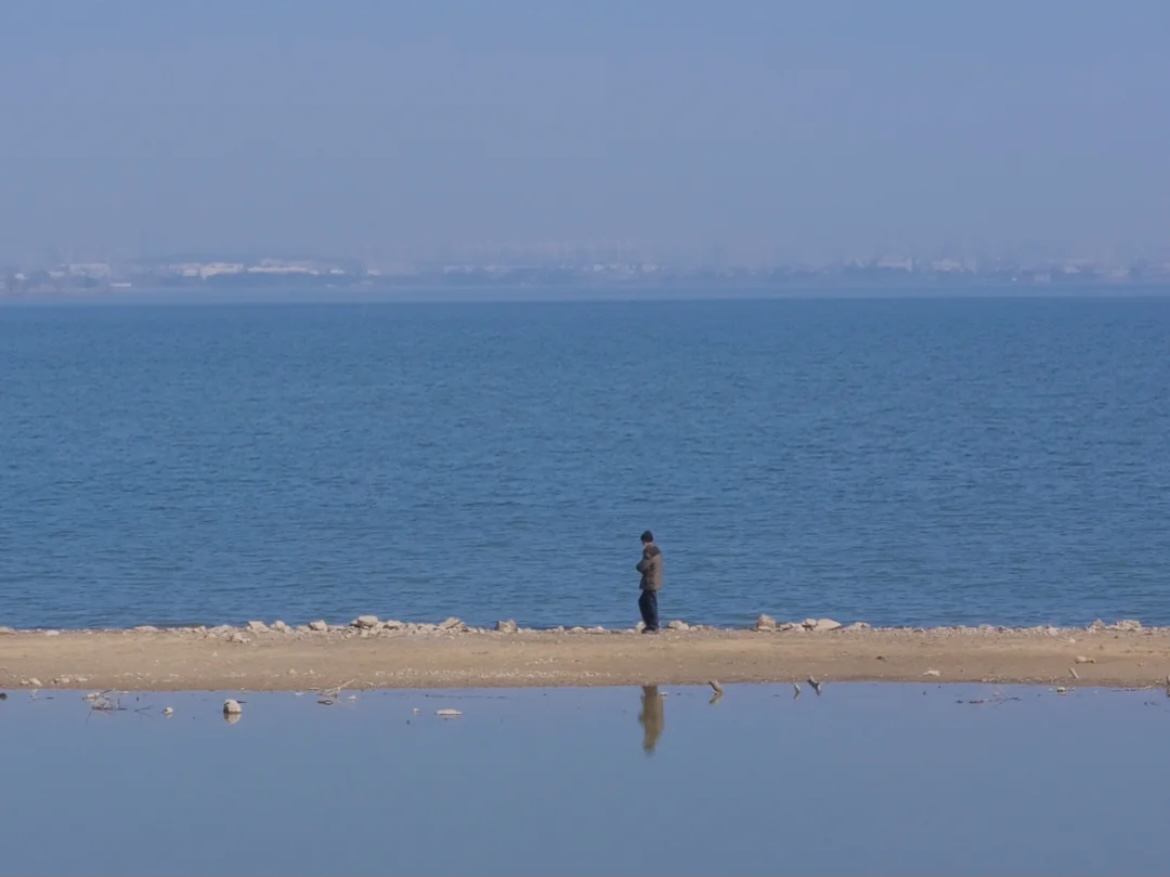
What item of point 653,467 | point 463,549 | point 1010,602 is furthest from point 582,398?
point 1010,602

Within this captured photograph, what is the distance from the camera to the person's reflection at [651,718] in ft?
61.4

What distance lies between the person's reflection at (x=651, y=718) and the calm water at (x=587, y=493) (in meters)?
7.08

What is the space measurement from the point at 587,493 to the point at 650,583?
20.8 metres

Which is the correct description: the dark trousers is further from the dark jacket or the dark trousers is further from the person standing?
the dark jacket

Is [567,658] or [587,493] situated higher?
[567,658]

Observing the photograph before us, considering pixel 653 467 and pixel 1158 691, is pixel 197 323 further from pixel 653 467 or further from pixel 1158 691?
pixel 1158 691

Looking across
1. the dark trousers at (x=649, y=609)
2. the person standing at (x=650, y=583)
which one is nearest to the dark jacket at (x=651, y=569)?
the person standing at (x=650, y=583)

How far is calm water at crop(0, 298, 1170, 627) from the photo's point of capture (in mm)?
30500

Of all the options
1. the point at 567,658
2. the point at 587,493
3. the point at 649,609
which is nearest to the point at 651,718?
the point at 567,658

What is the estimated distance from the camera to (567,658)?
72.8 ft

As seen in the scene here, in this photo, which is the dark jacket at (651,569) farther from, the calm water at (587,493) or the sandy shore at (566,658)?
the calm water at (587,493)

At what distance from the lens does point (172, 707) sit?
795 inches

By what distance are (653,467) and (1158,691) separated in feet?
101

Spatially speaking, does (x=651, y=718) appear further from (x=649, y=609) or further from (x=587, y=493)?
(x=587, y=493)
